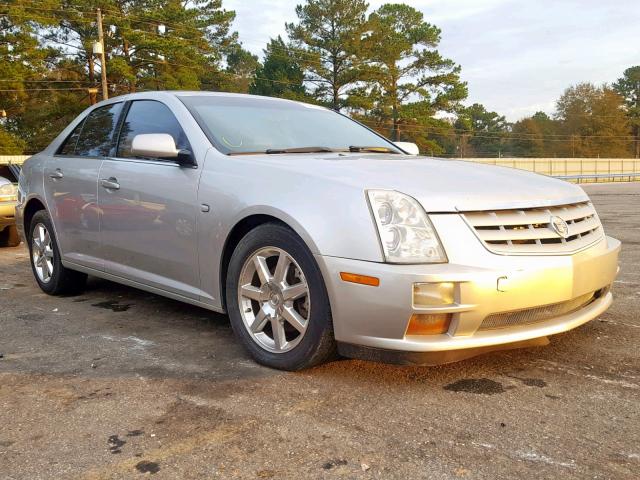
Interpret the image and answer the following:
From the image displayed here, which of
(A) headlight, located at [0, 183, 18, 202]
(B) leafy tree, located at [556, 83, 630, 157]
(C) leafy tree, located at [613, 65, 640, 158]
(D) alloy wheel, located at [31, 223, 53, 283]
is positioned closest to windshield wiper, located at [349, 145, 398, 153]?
(D) alloy wheel, located at [31, 223, 53, 283]

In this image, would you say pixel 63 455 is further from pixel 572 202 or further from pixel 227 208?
pixel 572 202

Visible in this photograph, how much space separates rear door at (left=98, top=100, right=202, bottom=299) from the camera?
146 inches

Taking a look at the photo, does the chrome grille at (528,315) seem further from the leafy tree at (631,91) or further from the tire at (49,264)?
the leafy tree at (631,91)

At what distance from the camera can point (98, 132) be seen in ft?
15.8

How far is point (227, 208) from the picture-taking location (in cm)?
343

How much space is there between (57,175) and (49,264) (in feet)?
2.52

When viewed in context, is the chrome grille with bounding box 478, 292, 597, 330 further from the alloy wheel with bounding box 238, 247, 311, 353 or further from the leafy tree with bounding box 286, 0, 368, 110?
the leafy tree with bounding box 286, 0, 368, 110

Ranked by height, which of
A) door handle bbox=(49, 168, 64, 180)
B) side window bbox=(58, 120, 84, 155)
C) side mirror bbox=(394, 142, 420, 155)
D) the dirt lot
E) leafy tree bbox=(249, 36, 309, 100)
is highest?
leafy tree bbox=(249, 36, 309, 100)

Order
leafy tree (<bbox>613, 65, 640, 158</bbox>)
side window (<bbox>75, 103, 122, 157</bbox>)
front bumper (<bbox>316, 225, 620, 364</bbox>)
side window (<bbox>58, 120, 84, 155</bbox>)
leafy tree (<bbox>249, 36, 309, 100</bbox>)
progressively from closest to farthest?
front bumper (<bbox>316, 225, 620, 364</bbox>) < side window (<bbox>75, 103, 122, 157</bbox>) < side window (<bbox>58, 120, 84, 155</bbox>) < leafy tree (<bbox>249, 36, 309, 100</bbox>) < leafy tree (<bbox>613, 65, 640, 158</bbox>)

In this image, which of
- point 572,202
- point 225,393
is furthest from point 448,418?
point 572,202

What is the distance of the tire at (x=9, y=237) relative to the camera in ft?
28.5

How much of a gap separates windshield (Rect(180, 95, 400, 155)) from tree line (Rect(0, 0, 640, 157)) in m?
34.2

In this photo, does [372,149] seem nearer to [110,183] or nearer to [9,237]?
[110,183]

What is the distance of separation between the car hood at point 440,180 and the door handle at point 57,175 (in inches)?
79.7
